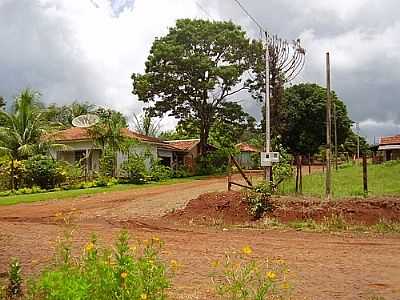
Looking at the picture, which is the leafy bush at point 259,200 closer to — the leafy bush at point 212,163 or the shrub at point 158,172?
the shrub at point 158,172

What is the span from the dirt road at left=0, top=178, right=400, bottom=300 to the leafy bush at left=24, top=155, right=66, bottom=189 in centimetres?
942

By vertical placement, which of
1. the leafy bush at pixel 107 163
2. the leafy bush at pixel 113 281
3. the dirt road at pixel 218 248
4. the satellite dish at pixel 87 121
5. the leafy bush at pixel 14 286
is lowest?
the dirt road at pixel 218 248

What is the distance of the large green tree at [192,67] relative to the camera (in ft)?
129

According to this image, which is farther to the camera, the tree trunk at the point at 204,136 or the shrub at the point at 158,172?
the tree trunk at the point at 204,136

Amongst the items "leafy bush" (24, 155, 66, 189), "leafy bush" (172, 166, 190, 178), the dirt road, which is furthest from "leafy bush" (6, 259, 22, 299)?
"leafy bush" (172, 166, 190, 178)

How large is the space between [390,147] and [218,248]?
41.8m

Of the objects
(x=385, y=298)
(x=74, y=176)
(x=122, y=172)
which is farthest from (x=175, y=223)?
(x=122, y=172)

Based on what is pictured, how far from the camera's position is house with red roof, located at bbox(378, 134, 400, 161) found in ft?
157

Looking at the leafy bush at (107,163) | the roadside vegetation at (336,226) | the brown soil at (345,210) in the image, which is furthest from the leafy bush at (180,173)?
the roadside vegetation at (336,226)

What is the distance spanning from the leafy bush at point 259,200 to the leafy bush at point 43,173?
15.4 m

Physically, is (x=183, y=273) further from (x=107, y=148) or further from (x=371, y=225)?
(x=107, y=148)

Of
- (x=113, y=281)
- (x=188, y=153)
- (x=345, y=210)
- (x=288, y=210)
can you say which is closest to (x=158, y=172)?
(x=188, y=153)

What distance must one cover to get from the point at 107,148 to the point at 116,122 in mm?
1719

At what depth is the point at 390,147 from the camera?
1898 inches
